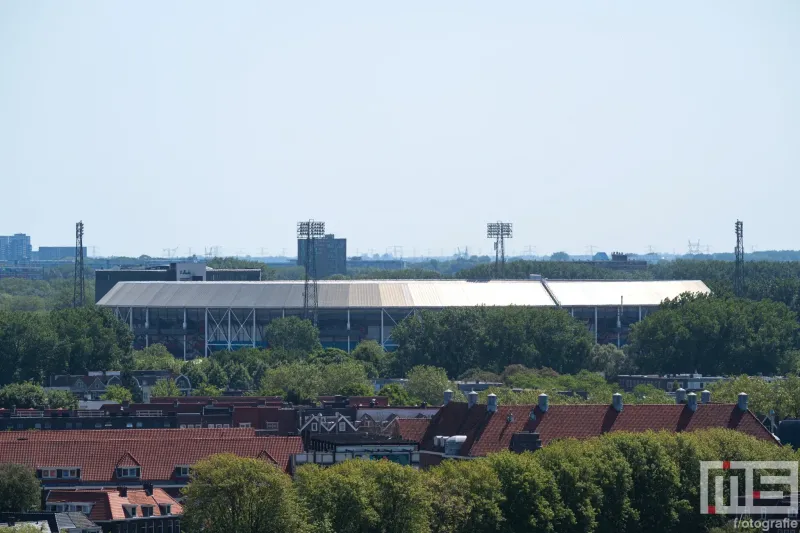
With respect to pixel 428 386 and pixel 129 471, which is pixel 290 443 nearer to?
pixel 129 471

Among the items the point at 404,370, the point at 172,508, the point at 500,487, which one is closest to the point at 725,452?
the point at 500,487

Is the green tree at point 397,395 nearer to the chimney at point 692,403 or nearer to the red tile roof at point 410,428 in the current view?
the red tile roof at point 410,428

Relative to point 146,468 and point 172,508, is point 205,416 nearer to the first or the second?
point 146,468

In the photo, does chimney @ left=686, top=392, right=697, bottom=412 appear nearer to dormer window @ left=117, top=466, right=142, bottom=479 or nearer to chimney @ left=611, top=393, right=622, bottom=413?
chimney @ left=611, top=393, right=622, bottom=413

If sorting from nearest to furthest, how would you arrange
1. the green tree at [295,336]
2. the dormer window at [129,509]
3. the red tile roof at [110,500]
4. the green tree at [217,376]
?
the red tile roof at [110,500], the dormer window at [129,509], the green tree at [217,376], the green tree at [295,336]

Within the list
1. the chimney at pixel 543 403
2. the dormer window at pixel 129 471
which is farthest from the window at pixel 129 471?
the chimney at pixel 543 403

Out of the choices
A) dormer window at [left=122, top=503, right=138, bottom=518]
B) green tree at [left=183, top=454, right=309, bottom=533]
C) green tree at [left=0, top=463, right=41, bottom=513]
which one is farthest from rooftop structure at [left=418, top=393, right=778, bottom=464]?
green tree at [left=0, top=463, right=41, bottom=513]

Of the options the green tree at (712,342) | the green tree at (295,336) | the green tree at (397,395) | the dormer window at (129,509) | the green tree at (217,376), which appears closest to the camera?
the dormer window at (129,509)

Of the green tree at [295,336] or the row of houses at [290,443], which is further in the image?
the green tree at [295,336]
